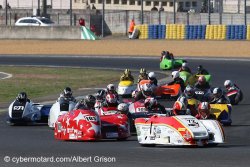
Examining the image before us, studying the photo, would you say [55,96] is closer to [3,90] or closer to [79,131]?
[3,90]

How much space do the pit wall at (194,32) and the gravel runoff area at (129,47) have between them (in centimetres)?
158

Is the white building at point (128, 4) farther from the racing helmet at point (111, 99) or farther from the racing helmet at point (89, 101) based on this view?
the racing helmet at point (89, 101)

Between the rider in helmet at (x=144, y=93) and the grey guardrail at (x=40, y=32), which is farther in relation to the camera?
the grey guardrail at (x=40, y=32)

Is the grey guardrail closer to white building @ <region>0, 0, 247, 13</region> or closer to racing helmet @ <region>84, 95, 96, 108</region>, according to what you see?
white building @ <region>0, 0, 247, 13</region>

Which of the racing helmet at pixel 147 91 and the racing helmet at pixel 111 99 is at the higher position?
the racing helmet at pixel 111 99

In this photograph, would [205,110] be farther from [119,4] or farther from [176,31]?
[119,4]

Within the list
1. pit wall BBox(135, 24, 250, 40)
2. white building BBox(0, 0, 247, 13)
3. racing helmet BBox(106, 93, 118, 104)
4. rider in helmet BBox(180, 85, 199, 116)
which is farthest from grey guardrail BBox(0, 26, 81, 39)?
racing helmet BBox(106, 93, 118, 104)

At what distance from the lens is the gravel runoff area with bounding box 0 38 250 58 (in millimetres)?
58844

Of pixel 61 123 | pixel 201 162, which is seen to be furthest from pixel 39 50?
pixel 201 162

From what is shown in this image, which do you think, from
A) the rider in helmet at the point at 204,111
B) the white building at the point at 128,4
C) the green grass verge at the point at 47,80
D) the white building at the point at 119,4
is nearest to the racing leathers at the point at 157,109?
the rider in helmet at the point at 204,111

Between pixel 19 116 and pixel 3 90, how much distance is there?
11625 millimetres

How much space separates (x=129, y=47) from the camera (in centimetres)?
6334

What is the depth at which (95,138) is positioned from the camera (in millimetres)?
22484

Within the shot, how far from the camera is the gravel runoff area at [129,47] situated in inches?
2317
